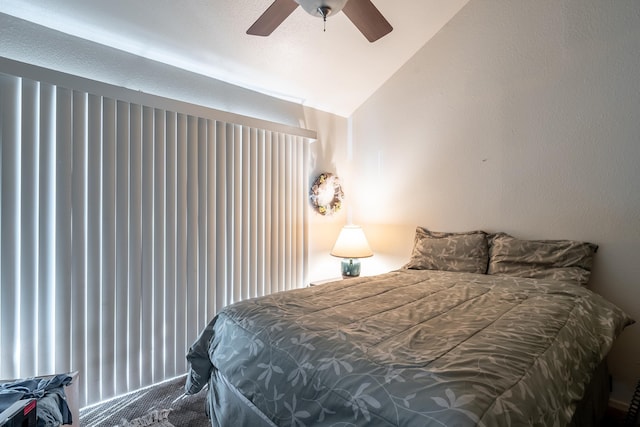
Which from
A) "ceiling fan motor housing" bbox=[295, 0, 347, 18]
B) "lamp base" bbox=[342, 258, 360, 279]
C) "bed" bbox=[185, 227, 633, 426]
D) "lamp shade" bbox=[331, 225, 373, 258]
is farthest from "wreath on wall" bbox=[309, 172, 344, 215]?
"ceiling fan motor housing" bbox=[295, 0, 347, 18]

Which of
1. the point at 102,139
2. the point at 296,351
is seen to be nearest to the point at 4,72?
the point at 102,139

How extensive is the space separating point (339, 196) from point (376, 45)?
4.60 ft

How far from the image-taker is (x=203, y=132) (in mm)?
2277

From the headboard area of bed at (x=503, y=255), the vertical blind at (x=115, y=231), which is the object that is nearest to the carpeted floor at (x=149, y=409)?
the vertical blind at (x=115, y=231)

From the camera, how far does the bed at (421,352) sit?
0.78m

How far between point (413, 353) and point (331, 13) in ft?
5.09

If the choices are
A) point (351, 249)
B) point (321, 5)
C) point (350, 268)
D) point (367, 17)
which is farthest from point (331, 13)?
→ point (350, 268)

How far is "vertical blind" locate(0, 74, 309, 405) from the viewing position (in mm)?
1629

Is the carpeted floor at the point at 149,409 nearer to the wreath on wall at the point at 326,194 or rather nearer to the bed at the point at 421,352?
the bed at the point at 421,352

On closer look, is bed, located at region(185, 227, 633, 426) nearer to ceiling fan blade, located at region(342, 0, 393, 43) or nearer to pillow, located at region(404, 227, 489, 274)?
pillow, located at region(404, 227, 489, 274)

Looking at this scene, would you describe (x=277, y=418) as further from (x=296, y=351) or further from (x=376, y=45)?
(x=376, y=45)

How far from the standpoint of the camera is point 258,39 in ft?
7.39

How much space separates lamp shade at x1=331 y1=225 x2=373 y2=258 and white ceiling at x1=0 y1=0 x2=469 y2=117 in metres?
1.32

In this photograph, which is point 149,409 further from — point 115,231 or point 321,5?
point 321,5
